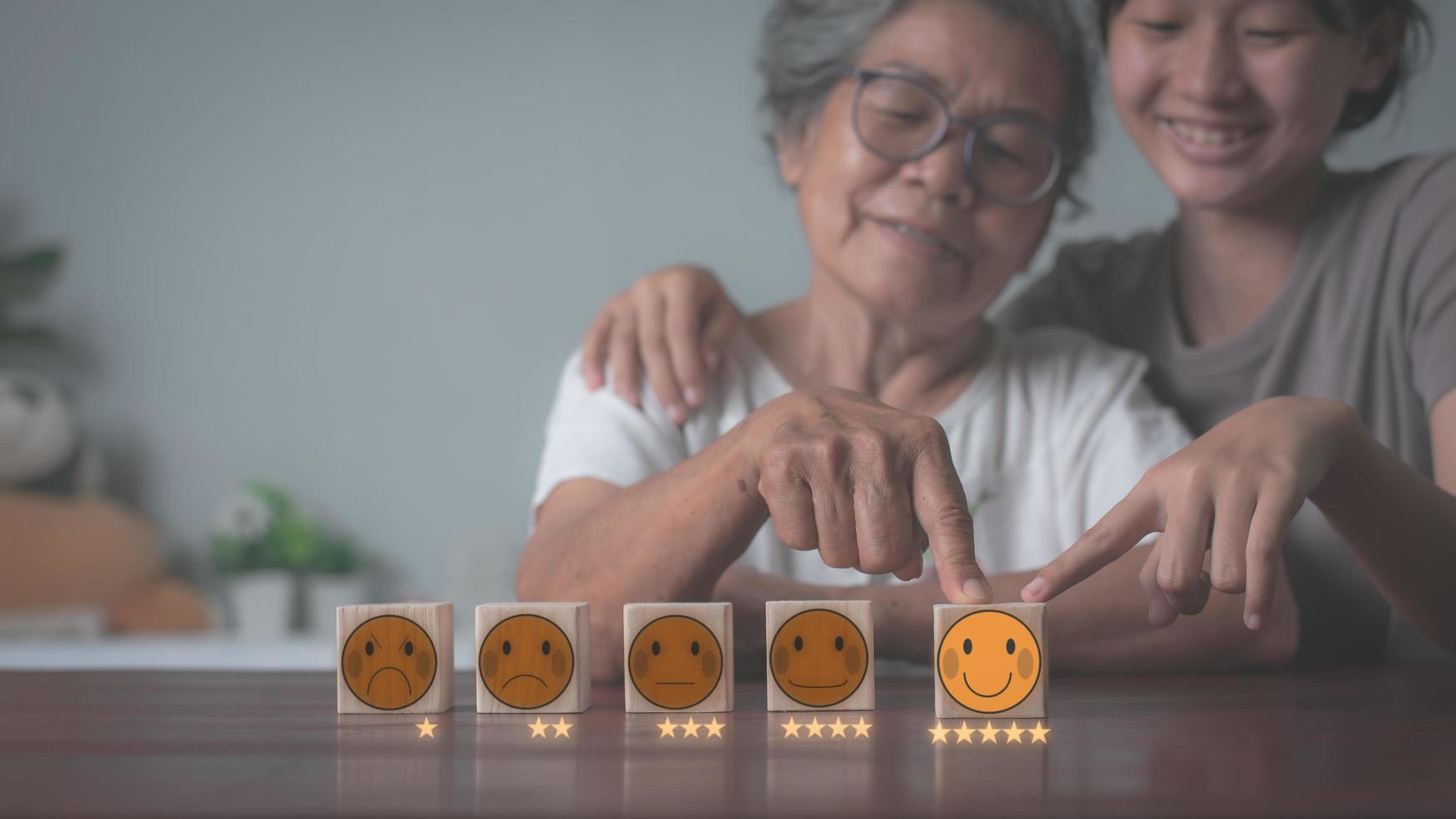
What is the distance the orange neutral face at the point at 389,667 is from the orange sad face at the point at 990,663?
1.12 ft

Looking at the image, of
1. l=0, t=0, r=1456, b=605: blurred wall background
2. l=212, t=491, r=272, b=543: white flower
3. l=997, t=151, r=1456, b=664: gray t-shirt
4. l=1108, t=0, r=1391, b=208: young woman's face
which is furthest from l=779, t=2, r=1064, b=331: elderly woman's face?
l=212, t=491, r=272, b=543: white flower

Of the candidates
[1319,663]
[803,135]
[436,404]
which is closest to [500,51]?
[436,404]

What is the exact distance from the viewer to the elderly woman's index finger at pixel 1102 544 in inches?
32.0

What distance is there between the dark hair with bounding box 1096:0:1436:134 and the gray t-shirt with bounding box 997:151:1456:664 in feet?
0.25

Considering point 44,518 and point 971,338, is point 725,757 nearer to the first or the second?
point 971,338

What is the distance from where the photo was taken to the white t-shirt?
1.33m

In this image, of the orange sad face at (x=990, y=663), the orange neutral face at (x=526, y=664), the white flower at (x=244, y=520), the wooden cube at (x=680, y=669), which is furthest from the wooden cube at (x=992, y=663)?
the white flower at (x=244, y=520)

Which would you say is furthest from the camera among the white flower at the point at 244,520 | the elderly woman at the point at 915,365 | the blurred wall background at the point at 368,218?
the blurred wall background at the point at 368,218

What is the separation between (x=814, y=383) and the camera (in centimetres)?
146

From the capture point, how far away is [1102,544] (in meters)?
0.82

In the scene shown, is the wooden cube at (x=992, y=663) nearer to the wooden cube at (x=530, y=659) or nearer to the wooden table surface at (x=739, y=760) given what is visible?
the wooden table surface at (x=739, y=760)

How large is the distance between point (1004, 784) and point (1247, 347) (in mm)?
980

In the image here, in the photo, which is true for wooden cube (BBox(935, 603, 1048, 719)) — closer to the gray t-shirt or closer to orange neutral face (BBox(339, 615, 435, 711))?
orange neutral face (BBox(339, 615, 435, 711))

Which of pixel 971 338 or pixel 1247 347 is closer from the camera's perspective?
pixel 1247 347
